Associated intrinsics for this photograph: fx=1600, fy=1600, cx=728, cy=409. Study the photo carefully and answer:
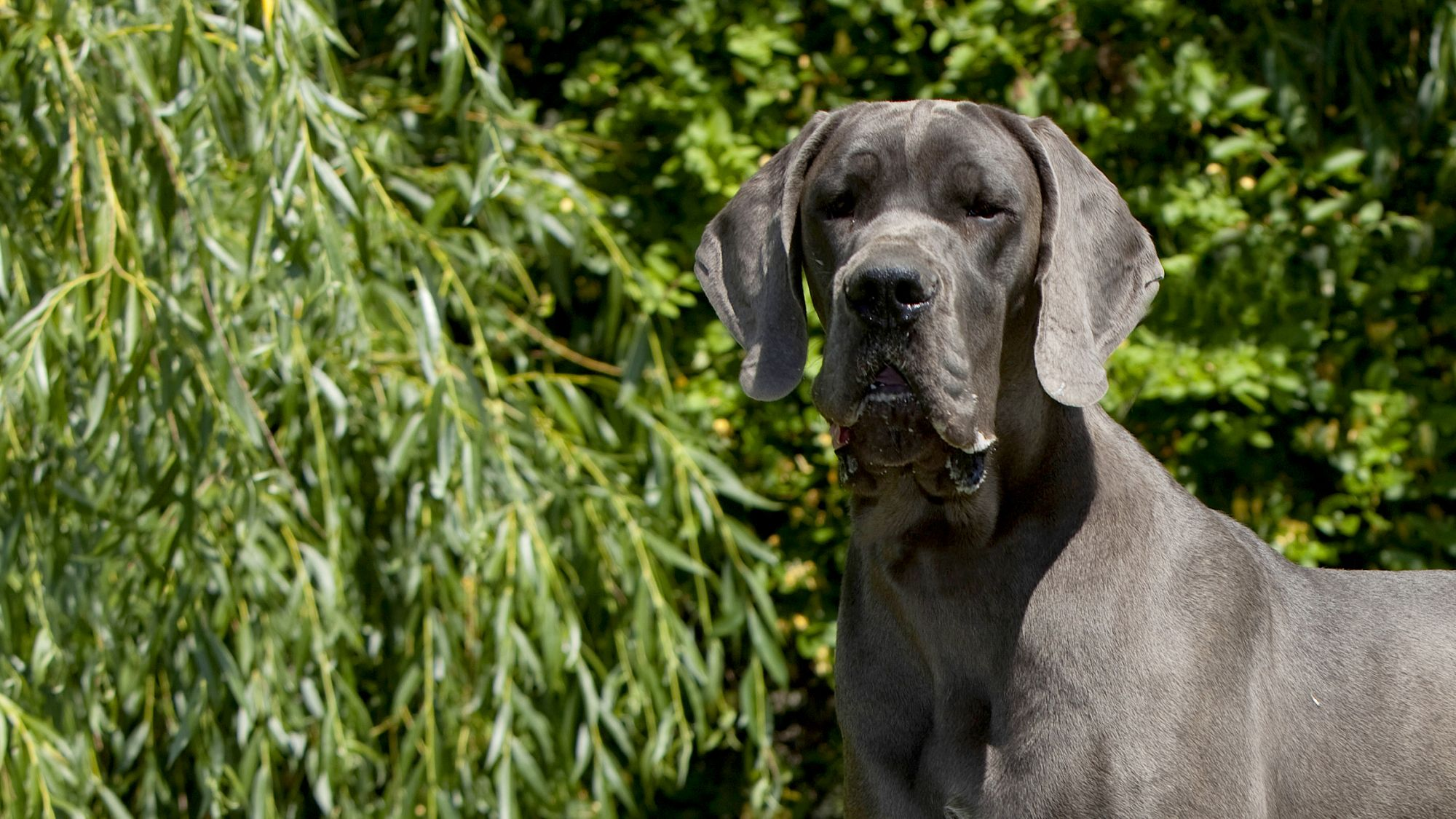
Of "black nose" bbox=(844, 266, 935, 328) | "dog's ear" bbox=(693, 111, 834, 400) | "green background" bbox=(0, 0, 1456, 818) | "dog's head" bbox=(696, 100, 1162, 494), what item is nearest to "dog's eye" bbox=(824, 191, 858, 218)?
"dog's head" bbox=(696, 100, 1162, 494)

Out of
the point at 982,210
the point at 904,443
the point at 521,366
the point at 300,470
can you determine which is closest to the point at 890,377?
the point at 904,443

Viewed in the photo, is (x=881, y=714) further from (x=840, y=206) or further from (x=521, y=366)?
(x=521, y=366)

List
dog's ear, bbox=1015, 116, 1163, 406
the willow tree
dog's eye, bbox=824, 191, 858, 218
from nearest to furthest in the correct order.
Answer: dog's ear, bbox=1015, 116, 1163, 406 → dog's eye, bbox=824, 191, 858, 218 → the willow tree

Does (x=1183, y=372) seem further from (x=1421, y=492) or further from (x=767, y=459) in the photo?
(x=767, y=459)

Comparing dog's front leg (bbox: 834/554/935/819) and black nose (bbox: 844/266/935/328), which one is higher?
black nose (bbox: 844/266/935/328)

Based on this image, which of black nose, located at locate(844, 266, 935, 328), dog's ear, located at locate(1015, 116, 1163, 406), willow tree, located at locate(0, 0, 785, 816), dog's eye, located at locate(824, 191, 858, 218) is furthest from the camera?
willow tree, located at locate(0, 0, 785, 816)

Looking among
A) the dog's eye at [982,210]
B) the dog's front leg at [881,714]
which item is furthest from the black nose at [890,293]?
the dog's front leg at [881,714]

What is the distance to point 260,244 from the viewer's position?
3.45m

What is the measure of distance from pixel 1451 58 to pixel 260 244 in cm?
301

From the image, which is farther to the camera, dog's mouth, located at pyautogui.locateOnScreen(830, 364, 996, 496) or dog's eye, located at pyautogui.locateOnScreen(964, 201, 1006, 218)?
dog's eye, located at pyautogui.locateOnScreen(964, 201, 1006, 218)

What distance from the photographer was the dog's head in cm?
232

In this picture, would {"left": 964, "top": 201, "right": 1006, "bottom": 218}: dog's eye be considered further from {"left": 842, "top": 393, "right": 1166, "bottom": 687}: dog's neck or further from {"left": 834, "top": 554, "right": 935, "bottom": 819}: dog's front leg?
{"left": 834, "top": 554, "right": 935, "bottom": 819}: dog's front leg

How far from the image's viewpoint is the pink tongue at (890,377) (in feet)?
7.68

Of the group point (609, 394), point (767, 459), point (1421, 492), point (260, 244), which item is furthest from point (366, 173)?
point (1421, 492)
